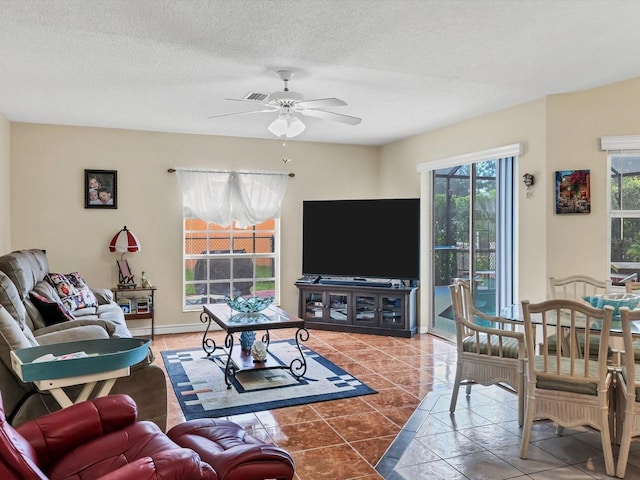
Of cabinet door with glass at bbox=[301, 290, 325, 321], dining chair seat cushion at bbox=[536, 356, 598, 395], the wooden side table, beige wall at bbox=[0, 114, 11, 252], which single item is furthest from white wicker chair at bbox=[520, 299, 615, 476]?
beige wall at bbox=[0, 114, 11, 252]

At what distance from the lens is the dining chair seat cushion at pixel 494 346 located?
343cm

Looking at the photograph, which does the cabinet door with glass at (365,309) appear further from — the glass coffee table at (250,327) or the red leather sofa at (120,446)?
the red leather sofa at (120,446)

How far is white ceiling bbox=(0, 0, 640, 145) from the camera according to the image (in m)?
2.78

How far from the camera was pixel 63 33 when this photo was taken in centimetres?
309

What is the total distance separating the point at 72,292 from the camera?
4902 mm

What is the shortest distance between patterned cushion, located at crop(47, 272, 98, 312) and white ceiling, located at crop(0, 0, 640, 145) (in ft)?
5.58

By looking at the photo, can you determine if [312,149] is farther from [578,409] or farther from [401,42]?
[578,409]

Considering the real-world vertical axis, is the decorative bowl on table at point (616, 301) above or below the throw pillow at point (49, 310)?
above

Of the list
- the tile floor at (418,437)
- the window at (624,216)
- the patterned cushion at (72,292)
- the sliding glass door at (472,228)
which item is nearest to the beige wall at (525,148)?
the sliding glass door at (472,228)

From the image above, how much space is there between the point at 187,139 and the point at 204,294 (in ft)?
6.60

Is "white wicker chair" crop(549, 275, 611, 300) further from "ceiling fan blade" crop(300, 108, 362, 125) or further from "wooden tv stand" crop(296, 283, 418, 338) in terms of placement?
"ceiling fan blade" crop(300, 108, 362, 125)

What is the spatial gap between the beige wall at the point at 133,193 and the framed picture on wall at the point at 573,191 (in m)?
3.41

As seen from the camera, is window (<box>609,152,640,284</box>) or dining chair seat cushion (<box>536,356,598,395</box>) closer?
dining chair seat cushion (<box>536,356,598,395</box>)

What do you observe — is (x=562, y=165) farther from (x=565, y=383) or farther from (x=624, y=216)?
(x=565, y=383)
